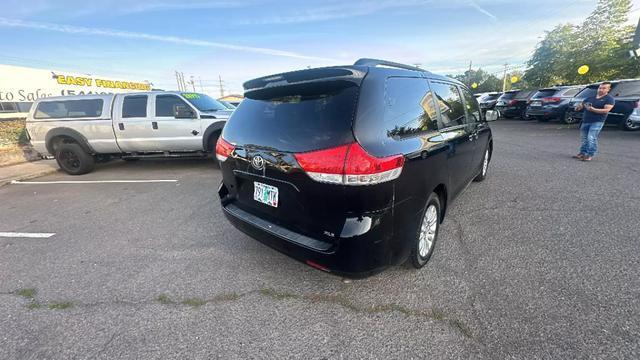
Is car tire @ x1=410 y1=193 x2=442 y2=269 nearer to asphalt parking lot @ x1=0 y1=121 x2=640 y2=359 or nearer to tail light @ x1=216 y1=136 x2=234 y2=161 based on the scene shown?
asphalt parking lot @ x1=0 y1=121 x2=640 y2=359

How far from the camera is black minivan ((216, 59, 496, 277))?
1933 millimetres

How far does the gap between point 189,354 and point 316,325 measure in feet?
2.84

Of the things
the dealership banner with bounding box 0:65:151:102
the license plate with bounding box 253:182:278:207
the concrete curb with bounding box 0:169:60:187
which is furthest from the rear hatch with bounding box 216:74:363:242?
the dealership banner with bounding box 0:65:151:102

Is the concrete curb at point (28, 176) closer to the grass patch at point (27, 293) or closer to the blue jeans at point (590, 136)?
the grass patch at point (27, 293)

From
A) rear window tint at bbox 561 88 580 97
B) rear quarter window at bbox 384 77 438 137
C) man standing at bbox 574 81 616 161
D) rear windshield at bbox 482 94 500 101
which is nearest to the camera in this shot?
rear quarter window at bbox 384 77 438 137

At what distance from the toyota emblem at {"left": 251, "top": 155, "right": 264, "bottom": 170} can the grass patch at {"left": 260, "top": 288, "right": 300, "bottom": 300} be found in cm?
107

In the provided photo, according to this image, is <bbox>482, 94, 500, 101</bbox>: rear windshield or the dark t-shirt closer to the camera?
the dark t-shirt

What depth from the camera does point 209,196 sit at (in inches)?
195

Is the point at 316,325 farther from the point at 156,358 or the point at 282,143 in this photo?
the point at 282,143

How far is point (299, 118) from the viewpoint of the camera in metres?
2.17

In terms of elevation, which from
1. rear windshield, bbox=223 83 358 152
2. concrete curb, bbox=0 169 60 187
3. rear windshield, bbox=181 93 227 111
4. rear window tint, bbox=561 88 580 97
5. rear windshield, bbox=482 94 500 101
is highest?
rear windshield, bbox=482 94 500 101

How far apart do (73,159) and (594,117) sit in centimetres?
1174

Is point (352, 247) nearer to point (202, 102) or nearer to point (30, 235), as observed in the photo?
point (30, 235)

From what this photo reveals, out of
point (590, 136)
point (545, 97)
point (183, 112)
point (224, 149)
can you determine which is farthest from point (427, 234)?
point (545, 97)
